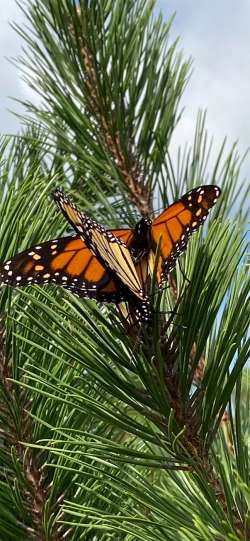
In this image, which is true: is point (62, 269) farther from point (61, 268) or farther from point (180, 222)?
point (180, 222)

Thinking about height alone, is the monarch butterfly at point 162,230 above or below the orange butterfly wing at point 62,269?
above

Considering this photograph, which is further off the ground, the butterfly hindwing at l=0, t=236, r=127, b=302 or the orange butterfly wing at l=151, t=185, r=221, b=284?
the orange butterfly wing at l=151, t=185, r=221, b=284

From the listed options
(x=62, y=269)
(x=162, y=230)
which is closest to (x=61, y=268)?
(x=62, y=269)

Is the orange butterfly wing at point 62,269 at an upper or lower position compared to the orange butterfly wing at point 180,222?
lower

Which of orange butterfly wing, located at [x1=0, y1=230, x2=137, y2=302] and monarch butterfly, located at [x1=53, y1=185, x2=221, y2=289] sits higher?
monarch butterfly, located at [x1=53, y1=185, x2=221, y2=289]

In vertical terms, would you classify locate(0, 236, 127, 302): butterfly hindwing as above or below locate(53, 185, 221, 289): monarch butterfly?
below
